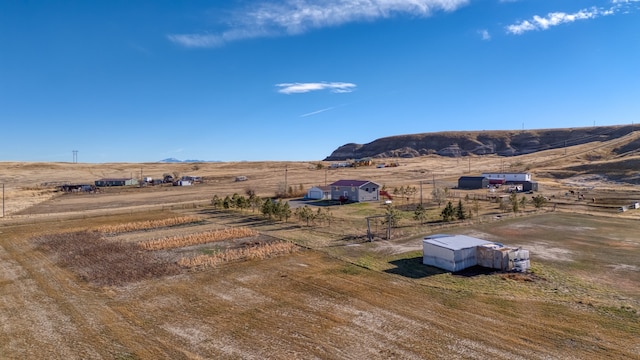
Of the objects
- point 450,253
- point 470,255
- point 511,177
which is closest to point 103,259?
point 450,253

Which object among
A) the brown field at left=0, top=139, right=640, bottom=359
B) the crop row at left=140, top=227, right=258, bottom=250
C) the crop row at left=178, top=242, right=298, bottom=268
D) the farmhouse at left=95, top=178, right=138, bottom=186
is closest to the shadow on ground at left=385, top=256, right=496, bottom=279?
the brown field at left=0, top=139, right=640, bottom=359

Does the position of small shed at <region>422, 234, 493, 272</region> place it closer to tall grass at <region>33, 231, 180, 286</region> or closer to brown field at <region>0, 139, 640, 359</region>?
brown field at <region>0, 139, 640, 359</region>

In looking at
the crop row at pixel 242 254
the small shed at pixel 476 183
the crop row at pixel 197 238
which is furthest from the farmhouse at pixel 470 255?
the small shed at pixel 476 183

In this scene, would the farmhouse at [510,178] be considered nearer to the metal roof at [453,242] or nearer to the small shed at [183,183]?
the metal roof at [453,242]

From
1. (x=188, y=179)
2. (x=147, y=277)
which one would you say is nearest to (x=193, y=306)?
(x=147, y=277)

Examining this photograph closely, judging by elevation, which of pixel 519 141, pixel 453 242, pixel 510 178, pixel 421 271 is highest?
pixel 519 141

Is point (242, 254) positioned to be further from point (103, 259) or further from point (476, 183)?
point (476, 183)
